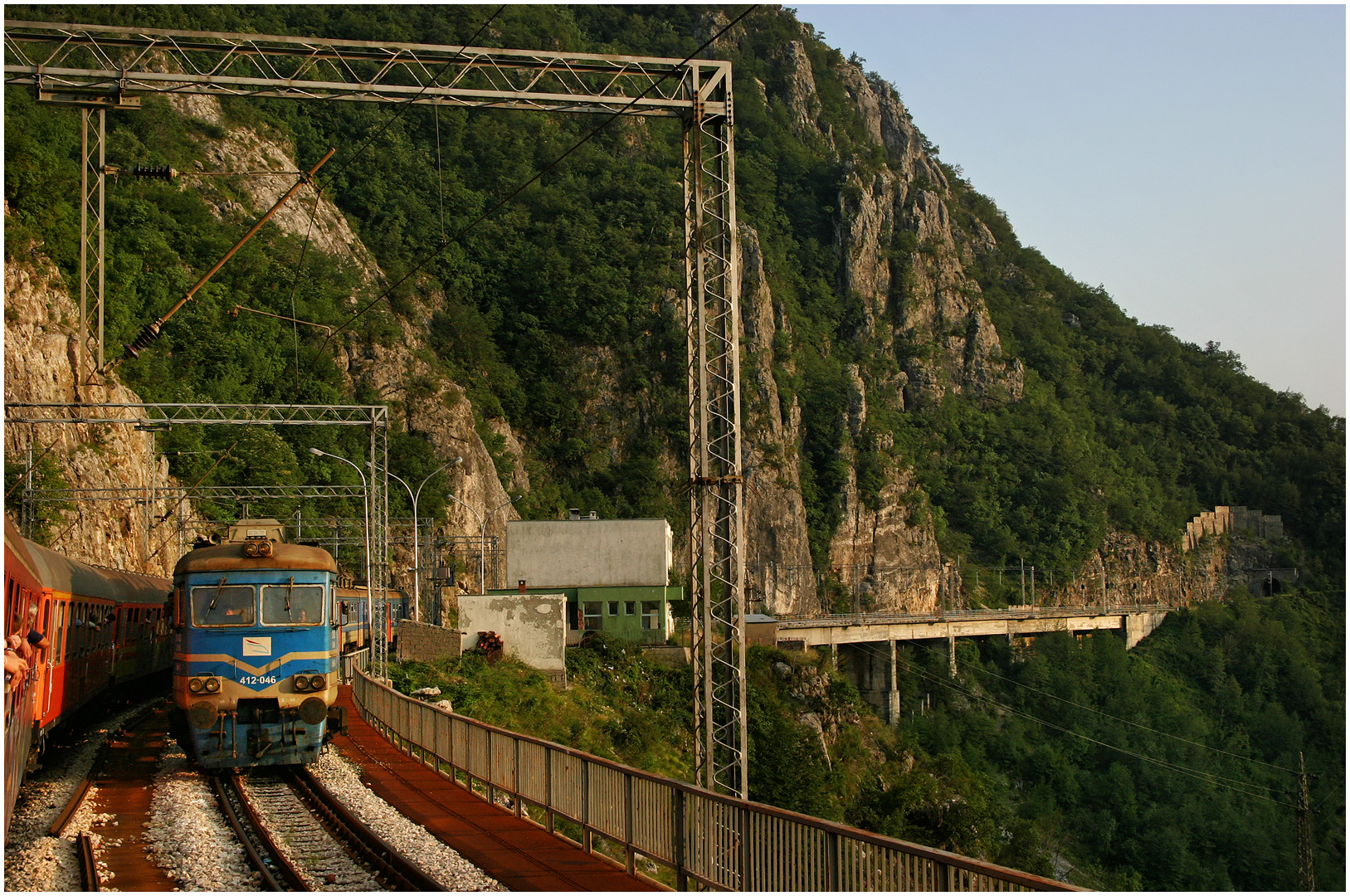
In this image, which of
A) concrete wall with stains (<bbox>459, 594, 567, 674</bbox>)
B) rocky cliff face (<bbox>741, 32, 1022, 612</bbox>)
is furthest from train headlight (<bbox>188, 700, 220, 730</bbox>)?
rocky cliff face (<bbox>741, 32, 1022, 612</bbox>)

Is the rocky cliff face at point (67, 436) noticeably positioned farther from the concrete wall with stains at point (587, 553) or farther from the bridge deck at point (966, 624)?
the bridge deck at point (966, 624)

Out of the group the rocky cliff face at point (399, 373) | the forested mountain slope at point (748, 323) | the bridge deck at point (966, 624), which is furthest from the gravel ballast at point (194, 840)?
the rocky cliff face at point (399, 373)

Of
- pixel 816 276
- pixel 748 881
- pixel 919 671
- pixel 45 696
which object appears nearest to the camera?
pixel 748 881

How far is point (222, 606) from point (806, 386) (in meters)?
94.0

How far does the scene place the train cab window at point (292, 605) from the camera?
14031 millimetres

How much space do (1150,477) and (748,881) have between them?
128503 millimetres

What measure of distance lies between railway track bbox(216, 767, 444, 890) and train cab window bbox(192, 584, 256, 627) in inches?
74.5

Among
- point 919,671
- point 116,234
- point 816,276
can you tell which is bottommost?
point 919,671

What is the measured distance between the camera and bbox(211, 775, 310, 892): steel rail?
32.1 ft

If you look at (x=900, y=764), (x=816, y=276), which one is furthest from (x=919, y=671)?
(x=816, y=276)

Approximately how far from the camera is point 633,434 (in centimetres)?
9206

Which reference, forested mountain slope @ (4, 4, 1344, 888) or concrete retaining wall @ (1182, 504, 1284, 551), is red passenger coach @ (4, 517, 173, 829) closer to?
forested mountain slope @ (4, 4, 1344, 888)

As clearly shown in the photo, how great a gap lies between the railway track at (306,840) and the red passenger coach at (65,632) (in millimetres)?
2070

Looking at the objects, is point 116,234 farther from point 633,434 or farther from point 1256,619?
point 1256,619
